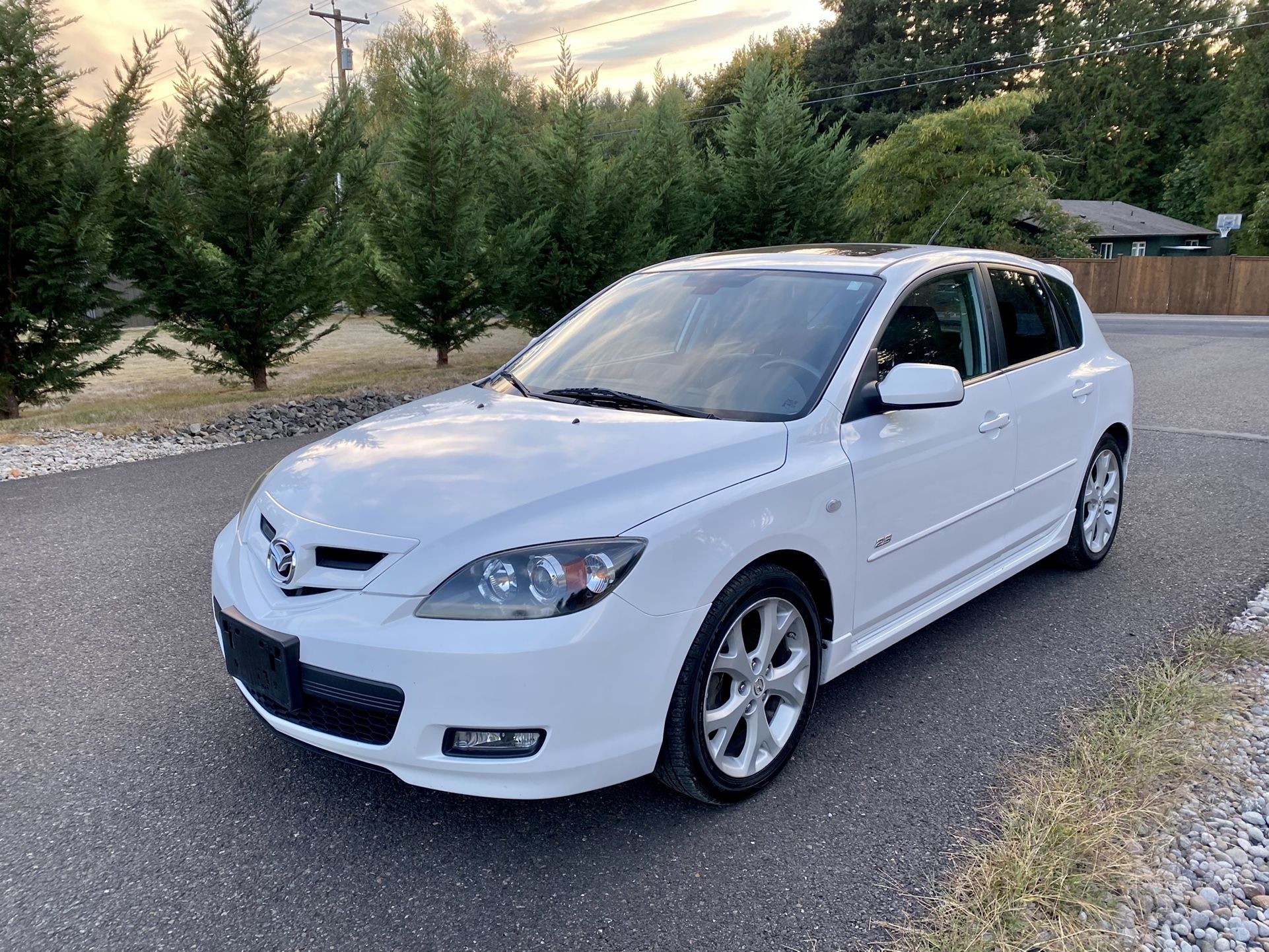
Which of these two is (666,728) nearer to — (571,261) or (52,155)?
(52,155)

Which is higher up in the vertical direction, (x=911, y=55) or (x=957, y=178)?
(x=911, y=55)

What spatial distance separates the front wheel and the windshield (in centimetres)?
206

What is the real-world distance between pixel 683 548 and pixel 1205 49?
67785mm

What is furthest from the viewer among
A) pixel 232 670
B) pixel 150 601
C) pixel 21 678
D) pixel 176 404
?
pixel 176 404

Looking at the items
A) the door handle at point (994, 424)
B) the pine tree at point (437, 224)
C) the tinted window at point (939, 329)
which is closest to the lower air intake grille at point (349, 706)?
the tinted window at point (939, 329)

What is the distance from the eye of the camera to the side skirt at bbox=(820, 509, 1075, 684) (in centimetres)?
331

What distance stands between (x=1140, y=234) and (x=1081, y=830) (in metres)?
52.3

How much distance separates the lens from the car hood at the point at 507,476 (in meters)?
2.59

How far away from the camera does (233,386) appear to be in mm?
13484

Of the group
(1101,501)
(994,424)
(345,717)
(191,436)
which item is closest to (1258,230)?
(1101,501)

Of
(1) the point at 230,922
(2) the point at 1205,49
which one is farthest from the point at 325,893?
(2) the point at 1205,49

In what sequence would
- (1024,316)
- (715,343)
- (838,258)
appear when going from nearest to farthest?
(715,343), (838,258), (1024,316)

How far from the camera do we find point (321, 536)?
9.02ft

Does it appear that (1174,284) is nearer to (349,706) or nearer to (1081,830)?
(1081,830)
